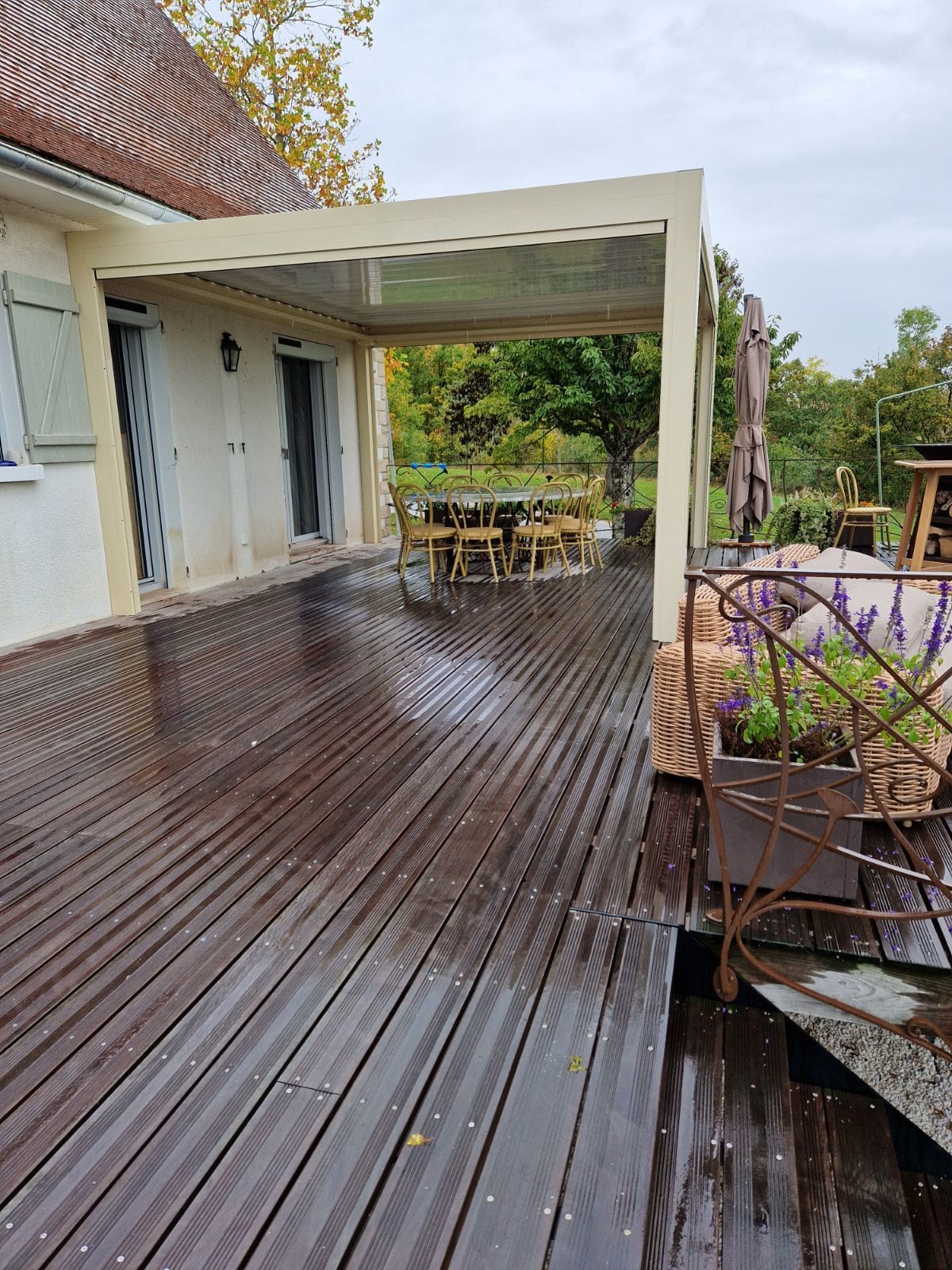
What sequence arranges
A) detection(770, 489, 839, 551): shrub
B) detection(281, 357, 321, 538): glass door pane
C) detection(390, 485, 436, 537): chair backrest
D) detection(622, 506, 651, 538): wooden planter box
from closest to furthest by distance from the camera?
detection(390, 485, 436, 537): chair backrest, detection(770, 489, 839, 551): shrub, detection(281, 357, 321, 538): glass door pane, detection(622, 506, 651, 538): wooden planter box

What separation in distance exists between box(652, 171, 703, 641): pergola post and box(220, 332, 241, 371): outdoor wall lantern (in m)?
4.13

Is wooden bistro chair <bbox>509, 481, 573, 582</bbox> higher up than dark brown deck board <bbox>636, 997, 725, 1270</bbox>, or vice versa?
wooden bistro chair <bbox>509, 481, 573, 582</bbox>

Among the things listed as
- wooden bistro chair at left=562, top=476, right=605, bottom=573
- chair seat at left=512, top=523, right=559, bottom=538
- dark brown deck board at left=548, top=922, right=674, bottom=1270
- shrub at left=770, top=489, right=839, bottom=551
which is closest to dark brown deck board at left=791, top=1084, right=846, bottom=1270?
dark brown deck board at left=548, top=922, right=674, bottom=1270

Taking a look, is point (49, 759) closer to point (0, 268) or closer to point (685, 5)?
point (0, 268)

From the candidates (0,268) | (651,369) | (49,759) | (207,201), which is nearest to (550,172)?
(651,369)

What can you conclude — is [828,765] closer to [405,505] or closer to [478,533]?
[478,533]

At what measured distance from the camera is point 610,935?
2035mm

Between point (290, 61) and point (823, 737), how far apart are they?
18.0 m

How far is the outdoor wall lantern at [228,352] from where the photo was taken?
707 cm

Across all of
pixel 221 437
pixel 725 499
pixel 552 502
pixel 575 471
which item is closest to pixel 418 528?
pixel 552 502

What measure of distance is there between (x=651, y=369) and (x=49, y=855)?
10901 mm

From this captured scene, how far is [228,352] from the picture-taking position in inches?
279

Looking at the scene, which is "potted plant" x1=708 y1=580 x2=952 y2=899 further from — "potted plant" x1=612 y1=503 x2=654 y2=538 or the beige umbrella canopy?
"potted plant" x1=612 y1=503 x2=654 y2=538

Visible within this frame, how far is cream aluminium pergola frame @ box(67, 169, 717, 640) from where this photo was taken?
4.32 metres
